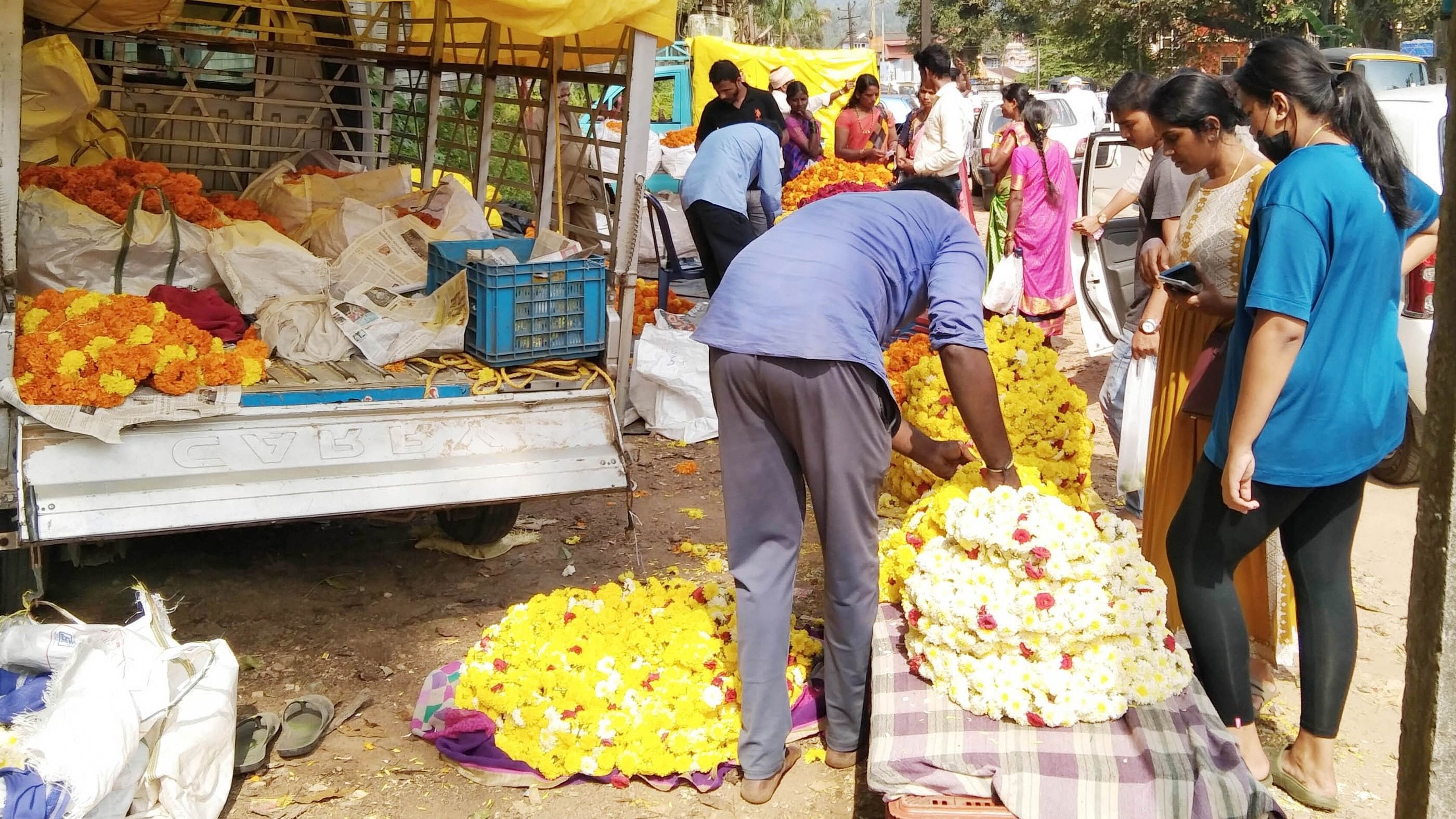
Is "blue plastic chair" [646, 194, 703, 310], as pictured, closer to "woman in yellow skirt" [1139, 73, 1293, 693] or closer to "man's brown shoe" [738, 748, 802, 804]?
"woman in yellow skirt" [1139, 73, 1293, 693]

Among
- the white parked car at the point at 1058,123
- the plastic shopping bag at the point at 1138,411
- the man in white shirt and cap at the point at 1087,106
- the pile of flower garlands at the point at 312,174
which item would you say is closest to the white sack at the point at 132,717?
the plastic shopping bag at the point at 1138,411

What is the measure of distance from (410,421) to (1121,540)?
106 inches

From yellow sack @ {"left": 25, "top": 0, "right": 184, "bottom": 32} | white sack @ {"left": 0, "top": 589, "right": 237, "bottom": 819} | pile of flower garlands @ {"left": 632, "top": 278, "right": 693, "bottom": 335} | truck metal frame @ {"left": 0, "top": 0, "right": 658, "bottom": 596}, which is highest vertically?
yellow sack @ {"left": 25, "top": 0, "right": 184, "bottom": 32}

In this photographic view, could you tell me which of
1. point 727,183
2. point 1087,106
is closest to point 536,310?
point 727,183

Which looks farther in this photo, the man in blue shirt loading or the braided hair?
the braided hair

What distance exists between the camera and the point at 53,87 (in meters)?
6.02

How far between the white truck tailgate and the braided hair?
14.3 ft

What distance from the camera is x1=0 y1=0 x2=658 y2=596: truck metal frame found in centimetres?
407

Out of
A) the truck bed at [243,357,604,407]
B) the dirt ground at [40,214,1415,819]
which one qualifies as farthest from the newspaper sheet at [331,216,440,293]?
the dirt ground at [40,214,1415,819]

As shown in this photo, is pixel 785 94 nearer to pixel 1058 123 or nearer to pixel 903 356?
pixel 903 356

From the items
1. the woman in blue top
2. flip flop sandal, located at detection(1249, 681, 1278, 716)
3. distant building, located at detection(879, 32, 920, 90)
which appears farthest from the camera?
distant building, located at detection(879, 32, 920, 90)

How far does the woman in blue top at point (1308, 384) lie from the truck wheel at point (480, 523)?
3.17 meters

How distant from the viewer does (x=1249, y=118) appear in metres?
3.44

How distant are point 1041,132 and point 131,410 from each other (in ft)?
20.1
